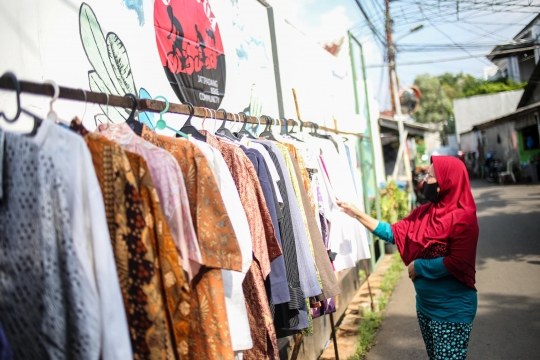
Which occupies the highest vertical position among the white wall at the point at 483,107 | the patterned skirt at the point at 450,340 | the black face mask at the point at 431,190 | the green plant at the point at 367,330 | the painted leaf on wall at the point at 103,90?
the white wall at the point at 483,107

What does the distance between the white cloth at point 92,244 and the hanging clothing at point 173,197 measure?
0.33m

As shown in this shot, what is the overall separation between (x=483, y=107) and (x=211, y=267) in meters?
39.0

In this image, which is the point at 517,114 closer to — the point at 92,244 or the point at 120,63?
the point at 120,63

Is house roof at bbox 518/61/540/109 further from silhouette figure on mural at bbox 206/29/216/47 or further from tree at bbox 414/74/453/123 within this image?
tree at bbox 414/74/453/123

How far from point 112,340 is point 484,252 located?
9447mm

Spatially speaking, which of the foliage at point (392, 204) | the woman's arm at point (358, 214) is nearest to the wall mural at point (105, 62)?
the woman's arm at point (358, 214)

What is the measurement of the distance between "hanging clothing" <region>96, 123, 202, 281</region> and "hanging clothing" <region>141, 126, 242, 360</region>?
3.0 inches

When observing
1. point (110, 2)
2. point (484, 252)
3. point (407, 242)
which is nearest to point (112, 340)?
point (110, 2)

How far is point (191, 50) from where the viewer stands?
13.0ft

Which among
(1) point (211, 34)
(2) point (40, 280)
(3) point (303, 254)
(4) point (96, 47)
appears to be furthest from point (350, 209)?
(2) point (40, 280)

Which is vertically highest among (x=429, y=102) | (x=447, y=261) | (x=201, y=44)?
(x=429, y=102)

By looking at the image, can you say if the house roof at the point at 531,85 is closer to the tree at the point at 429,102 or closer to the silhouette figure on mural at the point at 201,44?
the silhouette figure on mural at the point at 201,44

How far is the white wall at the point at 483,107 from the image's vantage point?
35250 mm

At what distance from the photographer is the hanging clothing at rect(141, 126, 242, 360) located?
197 centimetres
